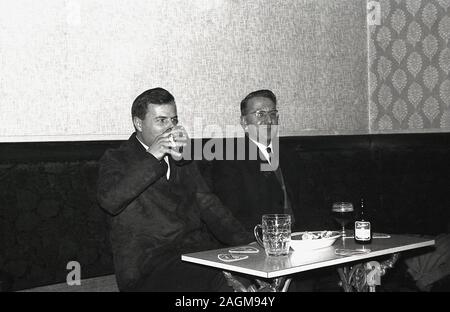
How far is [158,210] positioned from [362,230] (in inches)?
38.5

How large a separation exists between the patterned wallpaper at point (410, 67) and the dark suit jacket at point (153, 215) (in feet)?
6.50

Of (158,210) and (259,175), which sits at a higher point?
(259,175)

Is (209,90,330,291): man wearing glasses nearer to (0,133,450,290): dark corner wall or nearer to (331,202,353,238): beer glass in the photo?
(0,133,450,290): dark corner wall

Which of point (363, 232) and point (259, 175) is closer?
point (363, 232)

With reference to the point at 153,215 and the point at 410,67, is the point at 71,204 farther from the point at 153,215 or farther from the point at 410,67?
the point at 410,67

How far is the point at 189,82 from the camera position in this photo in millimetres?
3500

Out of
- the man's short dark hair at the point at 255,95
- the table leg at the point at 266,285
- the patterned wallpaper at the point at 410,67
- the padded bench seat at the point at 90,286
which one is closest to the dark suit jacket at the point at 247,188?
the man's short dark hair at the point at 255,95

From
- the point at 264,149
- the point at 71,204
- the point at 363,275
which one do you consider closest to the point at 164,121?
the point at 71,204

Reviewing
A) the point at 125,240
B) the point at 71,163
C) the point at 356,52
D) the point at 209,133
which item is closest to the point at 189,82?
the point at 209,133

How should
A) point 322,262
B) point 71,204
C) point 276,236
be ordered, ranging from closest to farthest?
point 322,262 → point 276,236 → point 71,204

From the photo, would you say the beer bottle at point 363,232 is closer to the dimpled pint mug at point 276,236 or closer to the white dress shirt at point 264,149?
the dimpled pint mug at point 276,236

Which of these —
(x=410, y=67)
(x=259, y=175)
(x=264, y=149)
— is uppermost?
(x=410, y=67)

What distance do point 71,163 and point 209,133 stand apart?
1.02 meters

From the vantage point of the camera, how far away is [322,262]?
2.05 metres
